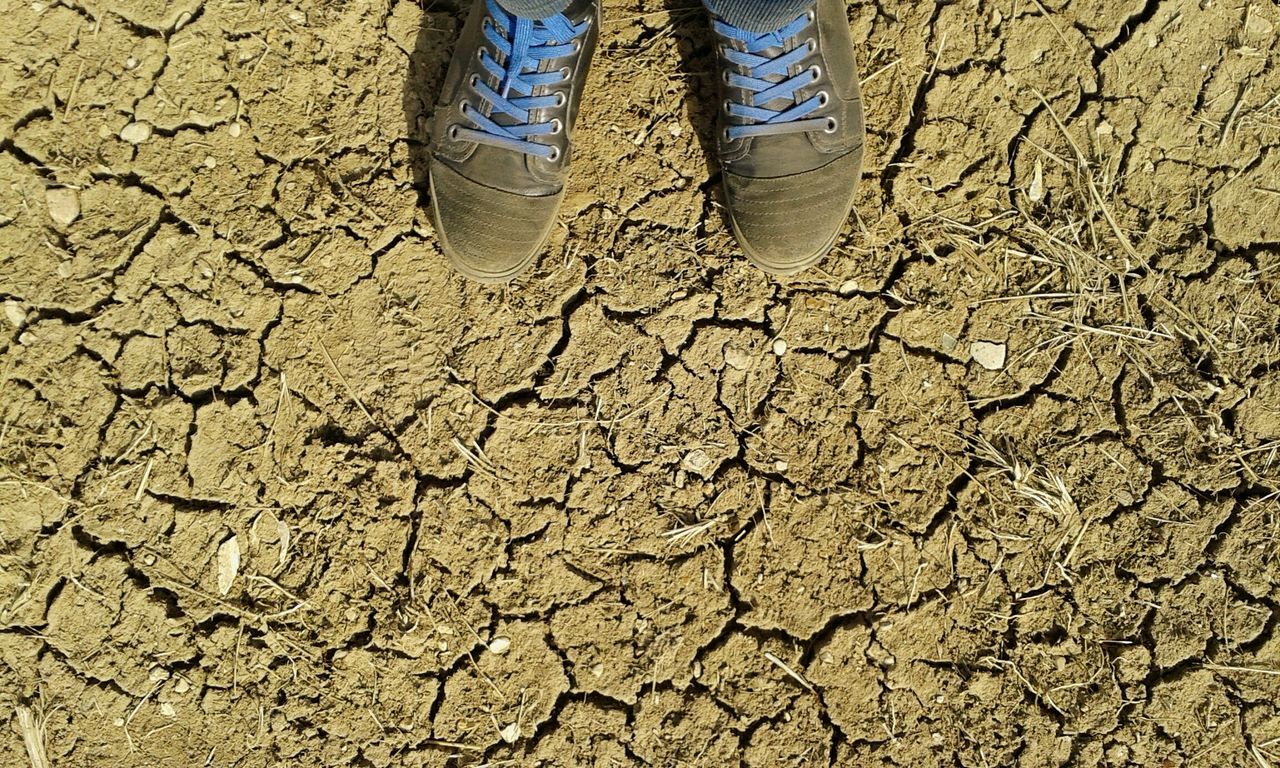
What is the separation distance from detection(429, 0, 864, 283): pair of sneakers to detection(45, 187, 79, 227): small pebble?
1.02 metres

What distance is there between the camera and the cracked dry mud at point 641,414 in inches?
82.3

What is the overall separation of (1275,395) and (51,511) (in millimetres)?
3250

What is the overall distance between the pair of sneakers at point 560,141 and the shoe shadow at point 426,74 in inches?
5.6

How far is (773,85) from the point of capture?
6.93 feet

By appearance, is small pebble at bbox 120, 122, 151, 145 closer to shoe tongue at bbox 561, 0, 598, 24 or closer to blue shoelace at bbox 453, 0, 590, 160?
blue shoelace at bbox 453, 0, 590, 160

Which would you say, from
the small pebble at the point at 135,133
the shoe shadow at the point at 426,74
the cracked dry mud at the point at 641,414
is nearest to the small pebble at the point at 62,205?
the cracked dry mud at the point at 641,414

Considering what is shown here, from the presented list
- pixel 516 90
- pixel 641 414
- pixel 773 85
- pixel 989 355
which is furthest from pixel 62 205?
pixel 989 355

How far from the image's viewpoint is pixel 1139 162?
228cm

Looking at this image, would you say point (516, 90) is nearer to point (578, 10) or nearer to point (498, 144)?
point (498, 144)

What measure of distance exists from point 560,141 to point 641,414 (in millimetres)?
754

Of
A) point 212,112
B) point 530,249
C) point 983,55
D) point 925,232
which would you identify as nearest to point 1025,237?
point 925,232

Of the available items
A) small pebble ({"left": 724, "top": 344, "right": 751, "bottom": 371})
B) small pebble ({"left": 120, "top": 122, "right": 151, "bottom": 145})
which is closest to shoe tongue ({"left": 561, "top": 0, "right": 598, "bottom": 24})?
small pebble ({"left": 724, "top": 344, "right": 751, "bottom": 371})

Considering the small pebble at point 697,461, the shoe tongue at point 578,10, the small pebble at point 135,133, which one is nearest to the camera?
the shoe tongue at point 578,10

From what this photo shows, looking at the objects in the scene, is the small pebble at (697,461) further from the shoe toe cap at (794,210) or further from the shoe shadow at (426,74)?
the shoe shadow at (426,74)
